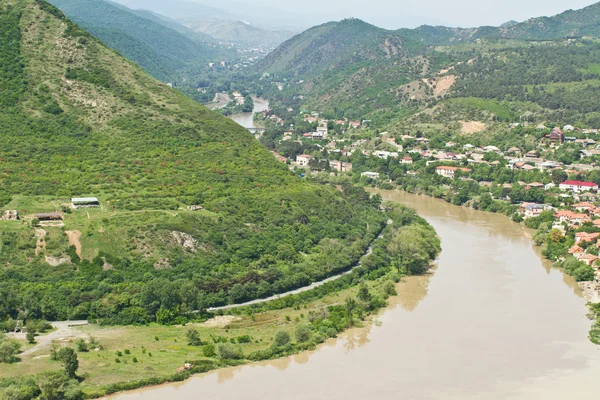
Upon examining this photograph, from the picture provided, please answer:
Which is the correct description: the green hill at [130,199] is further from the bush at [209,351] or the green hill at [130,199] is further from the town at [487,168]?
the town at [487,168]

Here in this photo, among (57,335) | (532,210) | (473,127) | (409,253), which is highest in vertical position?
(473,127)

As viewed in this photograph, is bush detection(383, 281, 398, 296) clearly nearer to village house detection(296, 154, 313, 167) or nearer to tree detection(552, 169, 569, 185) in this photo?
tree detection(552, 169, 569, 185)

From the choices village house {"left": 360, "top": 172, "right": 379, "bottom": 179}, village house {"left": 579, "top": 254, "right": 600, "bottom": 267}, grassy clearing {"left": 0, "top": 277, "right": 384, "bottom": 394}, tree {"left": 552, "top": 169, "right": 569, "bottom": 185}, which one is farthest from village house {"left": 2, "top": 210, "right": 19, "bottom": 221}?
tree {"left": 552, "top": 169, "right": 569, "bottom": 185}

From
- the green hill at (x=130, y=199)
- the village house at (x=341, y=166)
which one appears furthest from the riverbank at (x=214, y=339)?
the village house at (x=341, y=166)

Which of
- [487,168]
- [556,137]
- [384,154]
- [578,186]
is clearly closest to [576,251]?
[578,186]

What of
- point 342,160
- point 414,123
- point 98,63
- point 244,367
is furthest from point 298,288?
point 414,123

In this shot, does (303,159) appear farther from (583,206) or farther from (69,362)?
(69,362)

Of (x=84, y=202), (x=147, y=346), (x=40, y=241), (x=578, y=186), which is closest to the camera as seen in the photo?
(x=147, y=346)

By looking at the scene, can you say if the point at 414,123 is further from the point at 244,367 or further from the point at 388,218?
the point at 244,367
